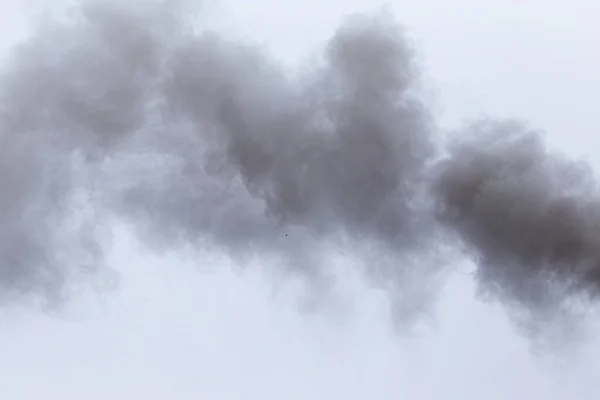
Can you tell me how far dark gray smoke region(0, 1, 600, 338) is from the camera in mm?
25750

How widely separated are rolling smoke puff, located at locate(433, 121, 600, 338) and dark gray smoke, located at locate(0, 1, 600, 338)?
39mm

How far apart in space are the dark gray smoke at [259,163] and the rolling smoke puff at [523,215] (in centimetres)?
4

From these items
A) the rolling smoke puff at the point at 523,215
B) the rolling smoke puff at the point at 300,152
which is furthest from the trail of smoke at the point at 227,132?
the rolling smoke puff at the point at 523,215

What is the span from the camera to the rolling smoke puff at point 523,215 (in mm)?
25016

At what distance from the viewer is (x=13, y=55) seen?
26.8m

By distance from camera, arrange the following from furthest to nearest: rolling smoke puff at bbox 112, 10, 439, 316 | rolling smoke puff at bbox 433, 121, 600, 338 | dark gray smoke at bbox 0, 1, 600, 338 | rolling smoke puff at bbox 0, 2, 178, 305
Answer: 1. rolling smoke puff at bbox 0, 2, 178, 305
2. rolling smoke puff at bbox 112, 10, 439, 316
3. dark gray smoke at bbox 0, 1, 600, 338
4. rolling smoke puff at bbox 433, 121, 600, 338

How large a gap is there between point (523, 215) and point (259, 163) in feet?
20.9

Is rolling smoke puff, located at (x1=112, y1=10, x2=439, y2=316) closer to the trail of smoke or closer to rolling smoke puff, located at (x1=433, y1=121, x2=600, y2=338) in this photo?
the trail of smoke

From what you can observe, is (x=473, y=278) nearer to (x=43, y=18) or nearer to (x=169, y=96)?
(x=169, y=96)

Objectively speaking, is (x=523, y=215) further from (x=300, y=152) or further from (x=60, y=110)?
(x=60, y=110)

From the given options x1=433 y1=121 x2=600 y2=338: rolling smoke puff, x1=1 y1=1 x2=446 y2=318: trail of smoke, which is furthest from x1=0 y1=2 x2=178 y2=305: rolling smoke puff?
x1=433 y1=121 x2=600 y2=338: rolling smoke puff

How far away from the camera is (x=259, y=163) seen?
85.8 ft

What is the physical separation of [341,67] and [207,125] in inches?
141

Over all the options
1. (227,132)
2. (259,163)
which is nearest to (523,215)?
(259,163)
